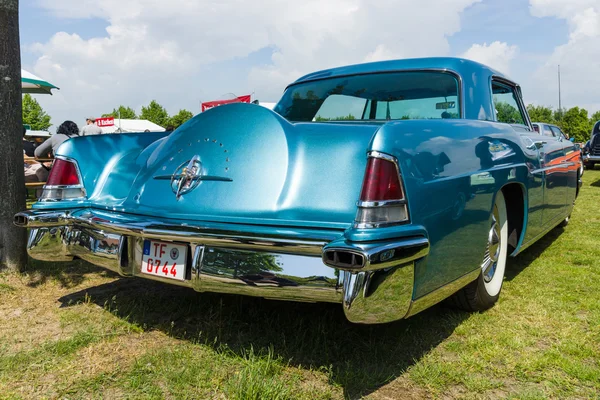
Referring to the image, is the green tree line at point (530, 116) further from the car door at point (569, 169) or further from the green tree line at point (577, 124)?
the car door at point (569, 169)

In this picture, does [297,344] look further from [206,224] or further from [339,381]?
[206,224]

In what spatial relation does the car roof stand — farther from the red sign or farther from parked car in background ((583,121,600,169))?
the red sign

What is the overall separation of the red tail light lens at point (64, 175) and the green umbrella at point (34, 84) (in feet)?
22.1

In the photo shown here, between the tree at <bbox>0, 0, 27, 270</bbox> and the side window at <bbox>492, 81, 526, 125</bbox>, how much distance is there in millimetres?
3288

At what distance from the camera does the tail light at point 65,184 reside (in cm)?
277

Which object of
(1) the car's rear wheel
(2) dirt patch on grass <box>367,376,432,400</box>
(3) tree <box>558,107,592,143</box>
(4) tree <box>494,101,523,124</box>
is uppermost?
(3) tree <box>558,107,592,143</box>

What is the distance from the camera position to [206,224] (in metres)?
2.10

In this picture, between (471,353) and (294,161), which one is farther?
(471,353)

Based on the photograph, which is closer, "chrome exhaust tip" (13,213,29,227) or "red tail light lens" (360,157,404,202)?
"red tail light lens" (360,157,404,202)

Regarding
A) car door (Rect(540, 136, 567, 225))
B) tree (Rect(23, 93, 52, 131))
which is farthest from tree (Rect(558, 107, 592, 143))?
tree (Rect(23, 93, 52, 131))

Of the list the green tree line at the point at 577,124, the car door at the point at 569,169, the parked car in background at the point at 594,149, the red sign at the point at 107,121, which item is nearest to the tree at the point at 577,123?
the green tree line at the point at 577,124

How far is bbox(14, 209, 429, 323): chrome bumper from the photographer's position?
175 centimetres

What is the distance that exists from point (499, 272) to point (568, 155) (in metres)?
1.96

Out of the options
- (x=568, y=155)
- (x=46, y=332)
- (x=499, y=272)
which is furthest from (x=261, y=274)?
(x=568, y=155)
